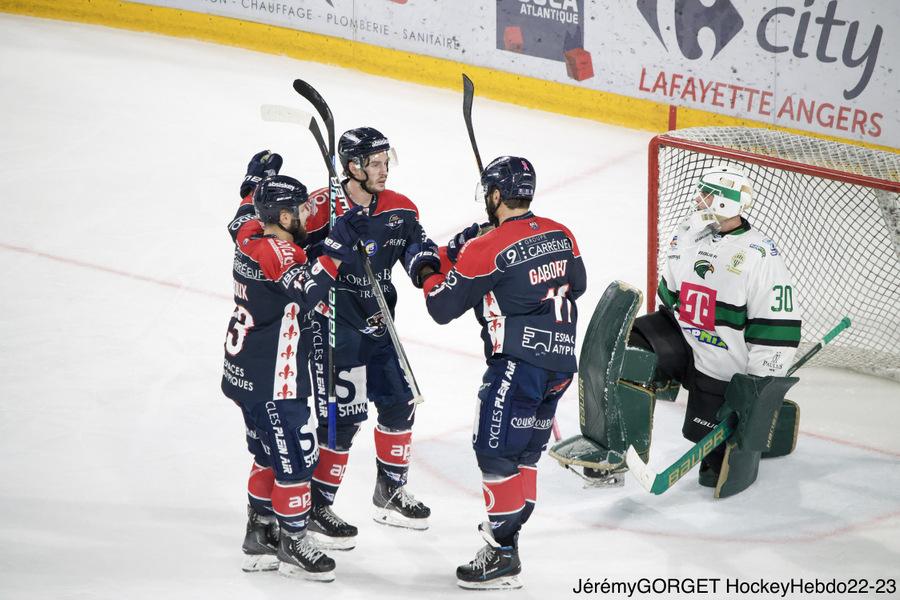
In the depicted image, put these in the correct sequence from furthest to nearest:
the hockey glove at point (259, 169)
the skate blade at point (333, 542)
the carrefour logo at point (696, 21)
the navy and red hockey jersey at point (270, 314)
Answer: the carrefour logo at point (696, 21)
the hockey glove at point (259, 169)
the skate blade at point (333, 542)
the navy and red hockey jersey at point (270, 314)

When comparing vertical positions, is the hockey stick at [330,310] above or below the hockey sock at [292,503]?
above

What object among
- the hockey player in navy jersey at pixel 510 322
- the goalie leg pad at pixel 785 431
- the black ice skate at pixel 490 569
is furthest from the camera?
the goalie leg pad at pixel 785 431

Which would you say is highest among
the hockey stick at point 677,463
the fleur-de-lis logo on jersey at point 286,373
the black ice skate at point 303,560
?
the fleur-de-lis logo on jersey at point 286,373

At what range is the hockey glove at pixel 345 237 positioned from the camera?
3787mm

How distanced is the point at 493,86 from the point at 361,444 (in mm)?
4380

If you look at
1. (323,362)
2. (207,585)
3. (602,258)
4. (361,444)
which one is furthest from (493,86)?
(207,585)

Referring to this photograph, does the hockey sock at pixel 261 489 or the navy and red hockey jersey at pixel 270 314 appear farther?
the hockey sock at pixel 261 489

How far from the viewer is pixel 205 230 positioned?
6.82m

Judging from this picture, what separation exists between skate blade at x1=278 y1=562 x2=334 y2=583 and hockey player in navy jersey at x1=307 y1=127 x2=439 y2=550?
21 cm

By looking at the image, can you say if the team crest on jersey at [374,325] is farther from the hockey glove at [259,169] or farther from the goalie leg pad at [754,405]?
the goalie leg pad at [754,405]

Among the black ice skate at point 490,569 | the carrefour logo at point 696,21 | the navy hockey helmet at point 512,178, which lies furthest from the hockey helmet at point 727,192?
the carrefour logo at point 696,21

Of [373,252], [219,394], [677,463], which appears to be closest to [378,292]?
[373,252]

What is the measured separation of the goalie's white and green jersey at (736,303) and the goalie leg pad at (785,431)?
38 cm

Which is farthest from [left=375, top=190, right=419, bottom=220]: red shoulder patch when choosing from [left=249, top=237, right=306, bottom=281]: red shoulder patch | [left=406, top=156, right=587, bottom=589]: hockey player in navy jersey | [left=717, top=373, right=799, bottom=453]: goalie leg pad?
[left=717, top=373, right=799, bottom=453]: goalie leg pad
